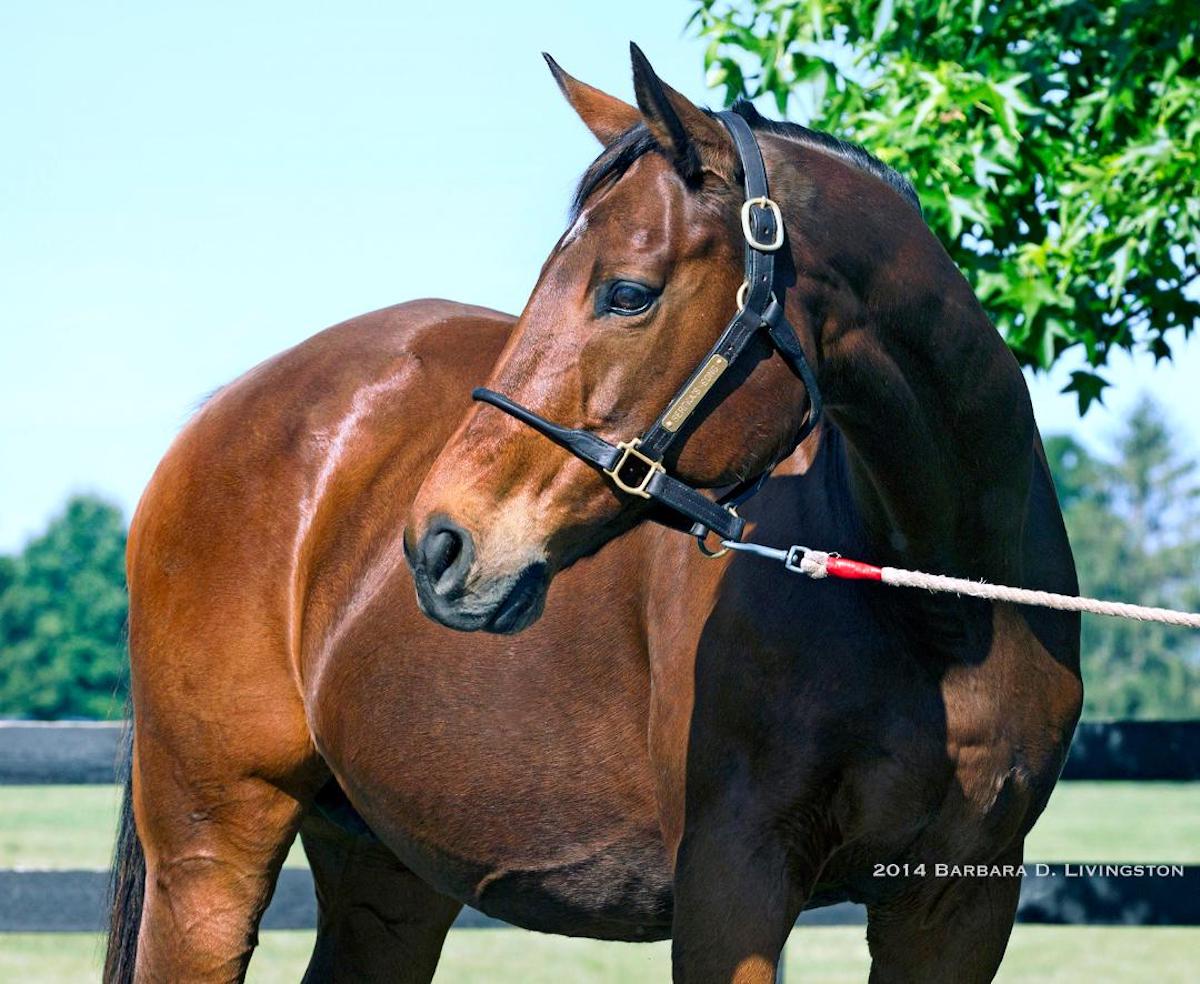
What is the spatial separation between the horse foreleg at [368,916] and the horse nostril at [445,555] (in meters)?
1.78

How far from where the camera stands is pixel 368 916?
12.7 feet

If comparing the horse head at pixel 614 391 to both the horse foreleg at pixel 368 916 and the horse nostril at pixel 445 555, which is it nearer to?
the horse nostril at pixel 445 555

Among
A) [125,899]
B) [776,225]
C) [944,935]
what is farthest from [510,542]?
[125,899]

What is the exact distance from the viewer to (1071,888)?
225 inches

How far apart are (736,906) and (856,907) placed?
3760 mm

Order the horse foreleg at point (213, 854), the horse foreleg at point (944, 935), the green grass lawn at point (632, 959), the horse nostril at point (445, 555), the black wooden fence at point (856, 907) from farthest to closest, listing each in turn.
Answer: the green grass lawn at point (632, 959) < the black wooden fence at point (856, 907) < the horse foreleg at point (213, 854) < the horse foreleg at point (944, 935) < the horse nostril at point (445, 555)

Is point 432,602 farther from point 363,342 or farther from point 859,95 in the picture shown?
point 859,95

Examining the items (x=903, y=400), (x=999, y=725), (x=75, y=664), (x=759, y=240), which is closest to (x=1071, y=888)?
(x=999, y=725)

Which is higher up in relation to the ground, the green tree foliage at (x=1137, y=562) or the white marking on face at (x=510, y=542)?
the white marking on face at (x=510, y=542)

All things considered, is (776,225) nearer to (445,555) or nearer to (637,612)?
(445,555)

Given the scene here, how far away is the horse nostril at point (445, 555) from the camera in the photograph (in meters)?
2.21

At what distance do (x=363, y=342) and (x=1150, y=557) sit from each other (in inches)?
1904

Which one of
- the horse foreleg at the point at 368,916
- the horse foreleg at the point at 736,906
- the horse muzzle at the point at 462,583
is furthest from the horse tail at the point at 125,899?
the horse muzzle at the point at 462,583

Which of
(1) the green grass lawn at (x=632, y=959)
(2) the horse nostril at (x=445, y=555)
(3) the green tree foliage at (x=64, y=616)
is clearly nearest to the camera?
(2) the horse nostril at (x=445, y=555)
